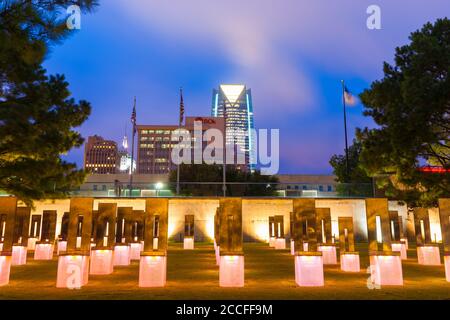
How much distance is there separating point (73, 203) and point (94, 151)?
130876mm

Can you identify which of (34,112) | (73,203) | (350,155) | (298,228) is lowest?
(298,228)

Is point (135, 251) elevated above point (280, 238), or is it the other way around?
point (280, 238)

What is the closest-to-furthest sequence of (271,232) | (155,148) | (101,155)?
(271,232), (155,148), (101,155)

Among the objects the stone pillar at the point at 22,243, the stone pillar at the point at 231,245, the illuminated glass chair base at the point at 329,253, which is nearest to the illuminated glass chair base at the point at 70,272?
the stone pillar at the point at 231,245

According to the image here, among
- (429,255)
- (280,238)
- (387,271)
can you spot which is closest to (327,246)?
(429,255)

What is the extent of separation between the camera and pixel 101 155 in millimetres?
134625

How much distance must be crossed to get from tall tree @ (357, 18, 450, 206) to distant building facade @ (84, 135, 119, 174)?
126 meters

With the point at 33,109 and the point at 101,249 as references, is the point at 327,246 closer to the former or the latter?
the point at 101,249

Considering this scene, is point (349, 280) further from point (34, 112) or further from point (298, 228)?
point (34, 112)

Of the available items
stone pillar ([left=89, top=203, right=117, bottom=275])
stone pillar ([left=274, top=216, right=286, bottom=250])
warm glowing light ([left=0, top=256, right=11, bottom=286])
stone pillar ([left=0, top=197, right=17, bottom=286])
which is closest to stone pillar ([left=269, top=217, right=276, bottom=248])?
stone pillar ([left=274, top=216, right=286, bottom=250])

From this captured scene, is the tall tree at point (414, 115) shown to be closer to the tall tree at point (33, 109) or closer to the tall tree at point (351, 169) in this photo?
the tall tree at point (33, 109)

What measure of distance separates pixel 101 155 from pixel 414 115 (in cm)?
13174
